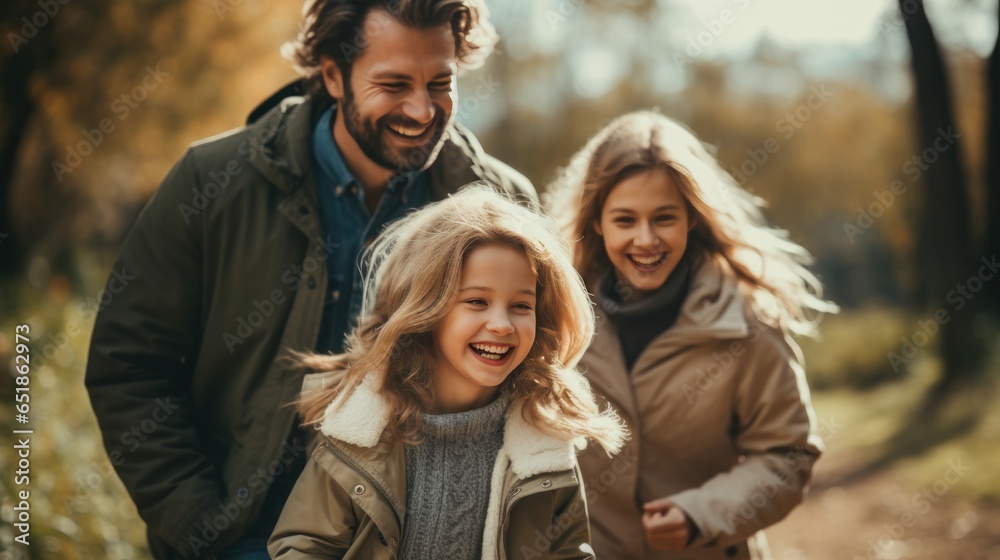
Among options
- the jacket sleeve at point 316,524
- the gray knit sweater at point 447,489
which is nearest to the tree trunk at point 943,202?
the gray knit sweater at point 447,489

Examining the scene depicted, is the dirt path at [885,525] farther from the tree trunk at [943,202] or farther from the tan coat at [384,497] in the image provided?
the tan coat at [384,497]

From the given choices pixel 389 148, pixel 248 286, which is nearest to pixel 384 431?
pixel 248 286

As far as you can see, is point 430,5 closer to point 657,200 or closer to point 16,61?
point 657,200

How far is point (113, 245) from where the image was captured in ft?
62.3

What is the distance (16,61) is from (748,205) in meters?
8.93

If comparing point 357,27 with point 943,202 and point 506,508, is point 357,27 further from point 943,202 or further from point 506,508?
point 943,202

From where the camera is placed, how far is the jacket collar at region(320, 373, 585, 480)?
2916 millimetres

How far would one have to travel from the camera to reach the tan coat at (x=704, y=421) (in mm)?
3688

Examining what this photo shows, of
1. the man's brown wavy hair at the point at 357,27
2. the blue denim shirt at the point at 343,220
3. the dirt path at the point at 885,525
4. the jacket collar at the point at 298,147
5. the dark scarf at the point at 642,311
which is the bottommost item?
the dirt path at the point at 885,525

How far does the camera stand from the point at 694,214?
156 inches

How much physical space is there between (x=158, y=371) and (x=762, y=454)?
229 cm

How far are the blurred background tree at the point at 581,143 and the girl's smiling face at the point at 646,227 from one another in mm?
3161

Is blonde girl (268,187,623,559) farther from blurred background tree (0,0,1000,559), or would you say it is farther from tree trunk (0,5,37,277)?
tree trunk (0,5,37,277)

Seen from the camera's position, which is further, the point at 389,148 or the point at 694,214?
the point at 694,214
